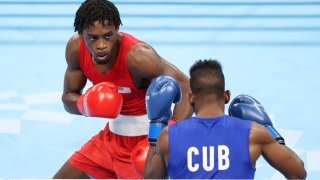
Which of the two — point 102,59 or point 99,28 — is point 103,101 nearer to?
point 102,59

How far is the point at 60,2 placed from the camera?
7.23 m

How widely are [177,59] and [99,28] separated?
101 inches

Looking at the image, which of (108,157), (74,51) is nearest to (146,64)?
(74,51)

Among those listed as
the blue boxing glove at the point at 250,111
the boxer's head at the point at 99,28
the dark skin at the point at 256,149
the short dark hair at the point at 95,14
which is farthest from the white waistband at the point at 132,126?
the dark skin at the point at 256,149

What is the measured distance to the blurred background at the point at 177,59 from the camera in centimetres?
445

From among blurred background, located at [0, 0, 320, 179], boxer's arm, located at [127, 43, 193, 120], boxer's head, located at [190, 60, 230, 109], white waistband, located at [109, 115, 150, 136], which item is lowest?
blurred background, located at [0, 0, 320, 179]

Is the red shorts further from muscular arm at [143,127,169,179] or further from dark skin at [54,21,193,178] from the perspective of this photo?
muscular arm at [143,127,169,179]

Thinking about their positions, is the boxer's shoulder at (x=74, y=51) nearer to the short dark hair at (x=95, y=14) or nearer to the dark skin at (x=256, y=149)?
the short dark hair at (x=95, y=14)

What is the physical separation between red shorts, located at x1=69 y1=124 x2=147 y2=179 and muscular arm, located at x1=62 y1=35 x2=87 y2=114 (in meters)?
0.18

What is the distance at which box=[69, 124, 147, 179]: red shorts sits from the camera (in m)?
3.29

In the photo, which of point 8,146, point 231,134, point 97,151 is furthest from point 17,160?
point 231,134

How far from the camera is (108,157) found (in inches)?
131

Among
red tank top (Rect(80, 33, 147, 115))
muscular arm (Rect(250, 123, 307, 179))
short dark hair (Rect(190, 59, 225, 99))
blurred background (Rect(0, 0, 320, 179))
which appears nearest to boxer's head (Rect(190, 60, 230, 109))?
short dark hair (Rect(190, 59, 225, 99))

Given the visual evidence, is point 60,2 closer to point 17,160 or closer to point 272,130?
point 17,160
